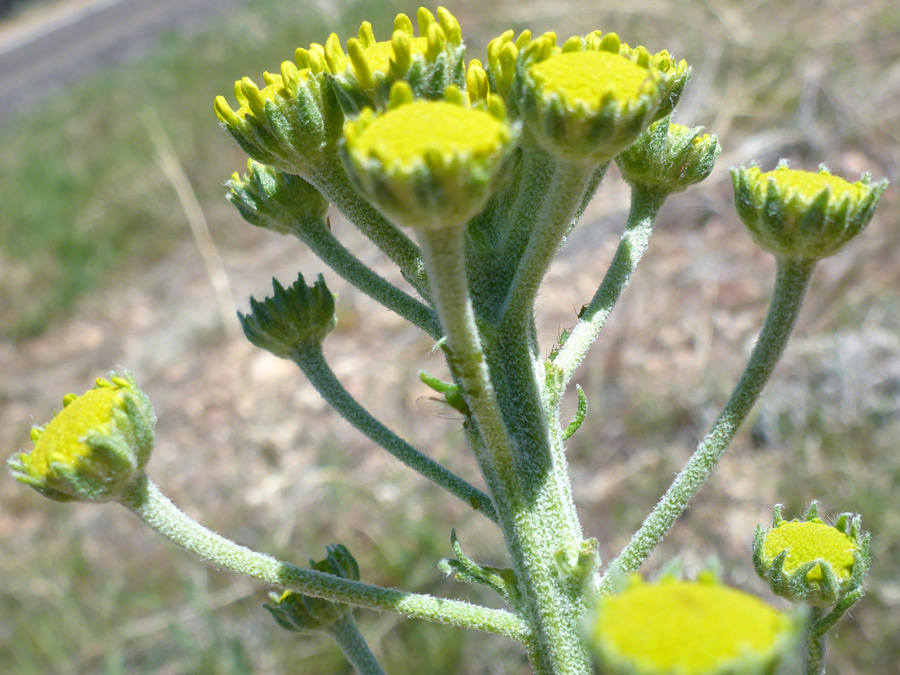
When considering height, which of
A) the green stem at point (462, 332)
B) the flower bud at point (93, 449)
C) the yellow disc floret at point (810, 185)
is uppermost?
the yellow disc floret at point (810, 185)

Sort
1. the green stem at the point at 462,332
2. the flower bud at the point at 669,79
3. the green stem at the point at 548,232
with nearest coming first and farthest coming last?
the green stem at the point at 462,332 < the green stem at the point at 548,232 < the flower bud at the point at 669,79

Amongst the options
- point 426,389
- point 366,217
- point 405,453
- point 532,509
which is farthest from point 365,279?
point 426,389

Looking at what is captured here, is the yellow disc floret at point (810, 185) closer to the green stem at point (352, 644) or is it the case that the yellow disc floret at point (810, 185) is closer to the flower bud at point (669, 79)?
the flower bud at point (669, 79)

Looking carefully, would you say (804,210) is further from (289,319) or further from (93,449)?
(93,449)

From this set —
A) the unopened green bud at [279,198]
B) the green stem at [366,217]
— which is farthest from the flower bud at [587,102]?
the unopened green bud at [279,198]

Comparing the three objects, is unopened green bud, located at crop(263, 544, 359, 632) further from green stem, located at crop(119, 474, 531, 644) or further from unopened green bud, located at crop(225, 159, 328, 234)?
unopened green bud, located at crop(225, 159, 328, 234)

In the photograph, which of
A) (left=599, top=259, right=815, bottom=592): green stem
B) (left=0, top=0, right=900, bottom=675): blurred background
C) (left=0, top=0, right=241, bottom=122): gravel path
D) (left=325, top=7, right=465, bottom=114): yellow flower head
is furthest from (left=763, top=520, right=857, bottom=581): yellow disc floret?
(left=0, top=0, right=241, bottom=122): gravel path
